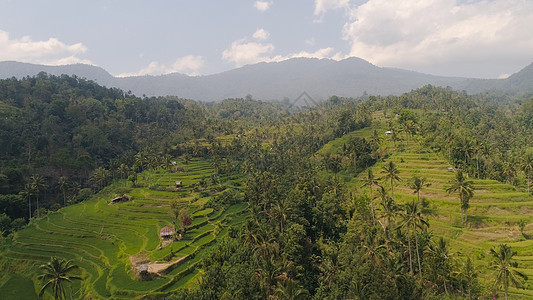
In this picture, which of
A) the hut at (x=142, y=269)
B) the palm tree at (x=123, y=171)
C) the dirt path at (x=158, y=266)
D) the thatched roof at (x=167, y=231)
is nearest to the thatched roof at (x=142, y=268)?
the hut at (x=142, y=269)

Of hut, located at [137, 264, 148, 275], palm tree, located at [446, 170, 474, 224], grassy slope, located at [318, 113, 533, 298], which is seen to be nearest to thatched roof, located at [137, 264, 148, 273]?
hut, located at [137, 264, 148, 275]

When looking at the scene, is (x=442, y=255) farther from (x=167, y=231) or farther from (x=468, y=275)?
(x=167, y=231)

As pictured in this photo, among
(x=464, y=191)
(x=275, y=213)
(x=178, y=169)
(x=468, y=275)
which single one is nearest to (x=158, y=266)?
(x=275, y=213)

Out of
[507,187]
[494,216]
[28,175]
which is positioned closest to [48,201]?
[28,175]

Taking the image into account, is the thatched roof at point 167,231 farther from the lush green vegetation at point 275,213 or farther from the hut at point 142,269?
the hut at point 142,269

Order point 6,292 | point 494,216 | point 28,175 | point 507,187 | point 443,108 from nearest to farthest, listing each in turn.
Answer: point 6,292
point 494,216
point 507,187
point 28,175
point 443,108

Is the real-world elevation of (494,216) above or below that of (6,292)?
above

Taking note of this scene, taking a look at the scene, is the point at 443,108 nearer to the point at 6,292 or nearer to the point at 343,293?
the point at 343,293
